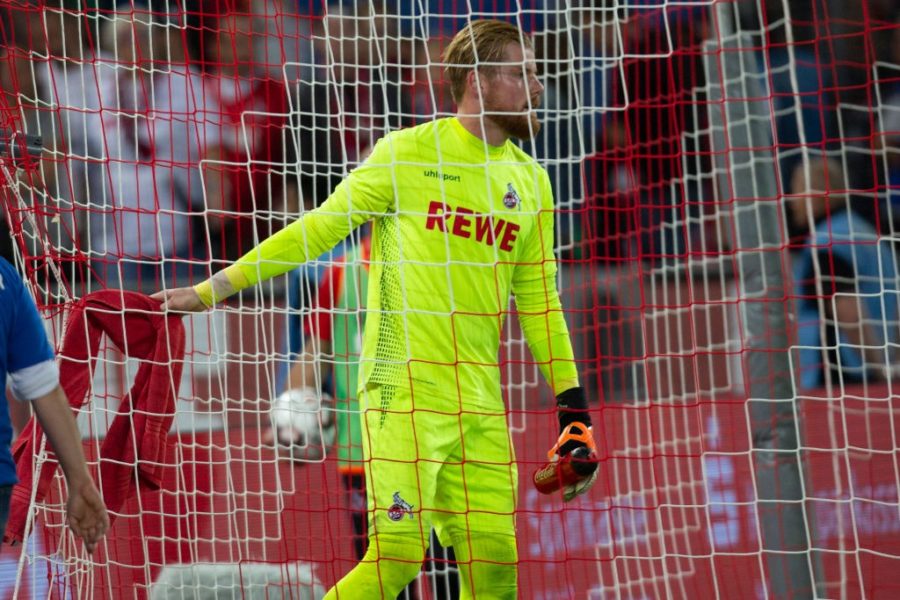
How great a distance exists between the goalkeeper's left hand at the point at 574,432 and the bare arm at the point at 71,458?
1.37 m

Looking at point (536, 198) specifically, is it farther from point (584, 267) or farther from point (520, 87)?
point (584, 267)

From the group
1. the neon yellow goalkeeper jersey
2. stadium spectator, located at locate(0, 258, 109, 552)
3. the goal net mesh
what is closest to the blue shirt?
stadium spectator, located at locate(0, 258, 109, 552)

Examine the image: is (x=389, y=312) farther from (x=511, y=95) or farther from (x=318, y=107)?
(x=318, y=107)

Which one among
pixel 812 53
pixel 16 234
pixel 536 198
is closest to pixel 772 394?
pixel 536 198

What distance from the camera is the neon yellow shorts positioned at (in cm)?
359

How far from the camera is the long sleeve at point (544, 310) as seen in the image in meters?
3.88

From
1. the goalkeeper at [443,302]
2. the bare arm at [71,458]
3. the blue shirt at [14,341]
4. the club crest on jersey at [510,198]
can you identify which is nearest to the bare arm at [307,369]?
the goalkeeper at [443,302]

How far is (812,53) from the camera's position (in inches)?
295

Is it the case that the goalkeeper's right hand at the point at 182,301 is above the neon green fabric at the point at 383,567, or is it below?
above

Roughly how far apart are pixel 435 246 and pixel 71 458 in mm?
1275

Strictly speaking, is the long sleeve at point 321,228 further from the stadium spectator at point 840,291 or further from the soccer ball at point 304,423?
the stadium spectator at point 840,291

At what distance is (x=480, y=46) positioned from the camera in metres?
3.79

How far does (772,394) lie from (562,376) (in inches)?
33.1

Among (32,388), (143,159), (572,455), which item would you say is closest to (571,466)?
(572,455)
